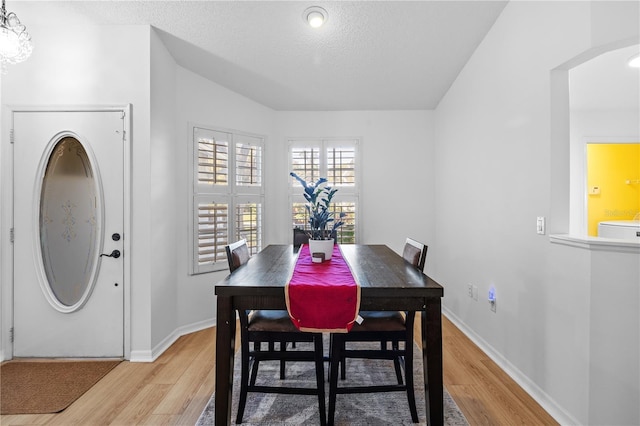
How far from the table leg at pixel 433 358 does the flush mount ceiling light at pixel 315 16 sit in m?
2.15

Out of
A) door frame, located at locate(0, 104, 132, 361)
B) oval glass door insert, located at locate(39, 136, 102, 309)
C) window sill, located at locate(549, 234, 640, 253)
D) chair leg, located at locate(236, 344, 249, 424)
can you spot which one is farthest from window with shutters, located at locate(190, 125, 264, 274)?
window sill, located at locate(549, 234, 640, 253)

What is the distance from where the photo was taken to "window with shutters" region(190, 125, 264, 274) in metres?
3.17

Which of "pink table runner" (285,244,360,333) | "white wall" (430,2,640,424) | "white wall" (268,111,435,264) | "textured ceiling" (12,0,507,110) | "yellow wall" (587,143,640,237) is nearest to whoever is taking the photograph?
"pink table runner" (285,244,360,333)

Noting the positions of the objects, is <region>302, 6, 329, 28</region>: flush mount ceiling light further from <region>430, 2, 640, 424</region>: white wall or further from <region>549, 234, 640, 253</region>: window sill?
<region>549, 234, 640, 253</region>: window sill

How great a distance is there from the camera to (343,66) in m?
3.02

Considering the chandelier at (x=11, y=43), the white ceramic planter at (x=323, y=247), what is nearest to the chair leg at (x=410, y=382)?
the white ceramic planter at (x=323, y=247)

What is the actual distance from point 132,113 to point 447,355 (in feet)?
10.5

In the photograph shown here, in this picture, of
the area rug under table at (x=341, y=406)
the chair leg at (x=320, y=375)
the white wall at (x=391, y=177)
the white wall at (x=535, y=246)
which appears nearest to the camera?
the white wall at (x=535, y=246)

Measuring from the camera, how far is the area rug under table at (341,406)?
1.73 meters

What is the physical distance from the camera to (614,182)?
410cm

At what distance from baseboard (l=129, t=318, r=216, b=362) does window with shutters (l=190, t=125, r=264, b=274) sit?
53 centimetres

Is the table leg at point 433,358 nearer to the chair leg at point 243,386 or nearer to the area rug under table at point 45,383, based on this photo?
the chair leg at point 243,386

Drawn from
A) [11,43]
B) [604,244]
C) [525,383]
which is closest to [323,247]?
[604,244]

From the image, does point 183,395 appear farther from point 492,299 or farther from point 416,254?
point 492,299
